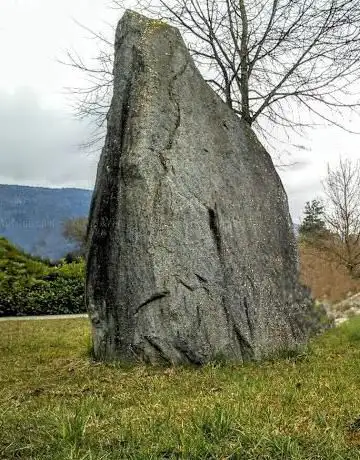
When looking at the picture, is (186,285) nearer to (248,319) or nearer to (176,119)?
(248,319)

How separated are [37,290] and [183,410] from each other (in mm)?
15994

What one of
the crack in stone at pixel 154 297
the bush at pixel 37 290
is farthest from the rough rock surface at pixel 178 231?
the bush at pixel 37 290

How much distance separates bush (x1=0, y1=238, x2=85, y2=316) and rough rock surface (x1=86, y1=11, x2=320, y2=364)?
11919mm

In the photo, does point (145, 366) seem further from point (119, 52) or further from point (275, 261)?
point (119, 52)

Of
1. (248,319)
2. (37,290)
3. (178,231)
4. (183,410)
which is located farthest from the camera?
(37,290)

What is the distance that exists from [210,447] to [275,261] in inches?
201

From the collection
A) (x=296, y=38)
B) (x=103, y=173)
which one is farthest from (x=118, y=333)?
(x=296, y=38)

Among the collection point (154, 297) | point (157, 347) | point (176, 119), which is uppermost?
point (176, 119)

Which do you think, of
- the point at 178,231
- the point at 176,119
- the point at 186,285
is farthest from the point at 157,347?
the point at 176,119

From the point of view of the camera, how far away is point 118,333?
24.1 ft

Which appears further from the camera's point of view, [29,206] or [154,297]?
[29,206]

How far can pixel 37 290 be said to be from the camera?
19.5 m

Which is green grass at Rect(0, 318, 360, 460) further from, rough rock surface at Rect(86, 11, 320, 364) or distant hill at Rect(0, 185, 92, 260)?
distant hill at Rect(0, 185, 92, 260)

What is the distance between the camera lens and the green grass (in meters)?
3.26
